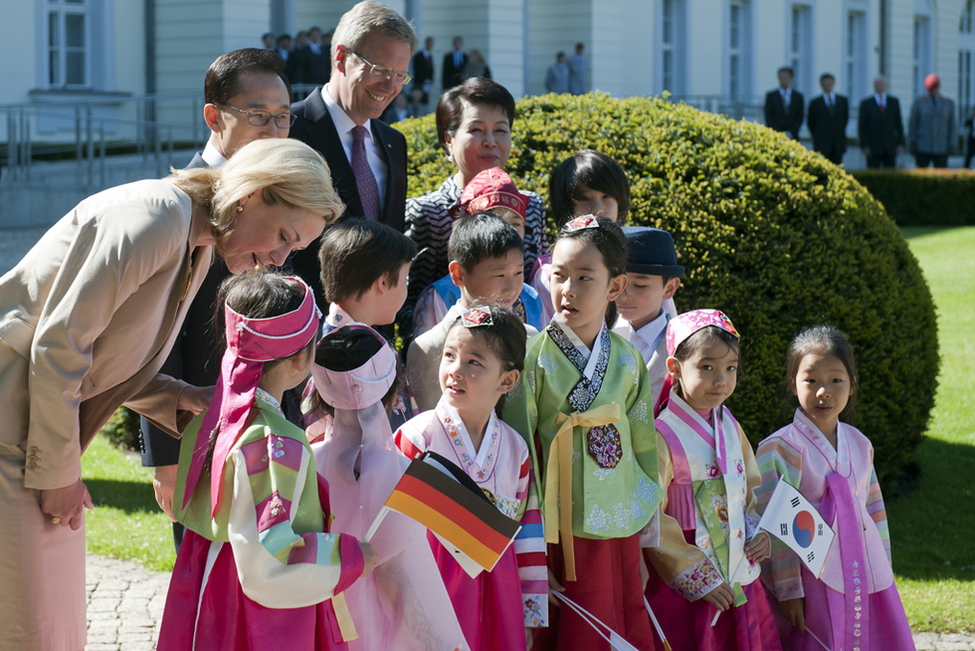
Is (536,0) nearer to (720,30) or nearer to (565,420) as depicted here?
(720,30)

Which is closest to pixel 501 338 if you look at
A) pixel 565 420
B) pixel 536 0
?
pixel 565 420

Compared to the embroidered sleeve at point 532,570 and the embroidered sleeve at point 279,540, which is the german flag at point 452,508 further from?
the embroidered sleeve at point 532,570

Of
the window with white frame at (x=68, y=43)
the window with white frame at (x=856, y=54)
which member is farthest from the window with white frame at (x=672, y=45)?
the window with white frame at (x=68, y=43)

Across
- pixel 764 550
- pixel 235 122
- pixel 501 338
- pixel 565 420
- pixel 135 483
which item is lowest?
pixel 135 483

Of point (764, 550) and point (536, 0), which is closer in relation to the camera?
point (764, 550)

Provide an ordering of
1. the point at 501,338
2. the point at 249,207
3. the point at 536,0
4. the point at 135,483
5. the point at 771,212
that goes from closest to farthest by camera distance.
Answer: the point at 249,207 → the point at 501,338 → the point at 771,212 → the point at 135,483 → the point at 536,0

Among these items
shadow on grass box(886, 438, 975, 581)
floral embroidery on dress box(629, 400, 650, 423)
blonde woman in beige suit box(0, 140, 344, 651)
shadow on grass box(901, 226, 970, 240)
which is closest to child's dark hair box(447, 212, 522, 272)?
floral embroidery on dress box(629, 400, 650, 423)

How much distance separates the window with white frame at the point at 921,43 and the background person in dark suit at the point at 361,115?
33064 mm

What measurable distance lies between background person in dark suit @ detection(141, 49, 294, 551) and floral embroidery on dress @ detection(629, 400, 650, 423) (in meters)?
1.27

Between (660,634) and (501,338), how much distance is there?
1091 mm

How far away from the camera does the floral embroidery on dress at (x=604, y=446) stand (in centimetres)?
310

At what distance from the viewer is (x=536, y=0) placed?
23375mm

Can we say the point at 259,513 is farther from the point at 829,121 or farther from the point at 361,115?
the point at 829,121

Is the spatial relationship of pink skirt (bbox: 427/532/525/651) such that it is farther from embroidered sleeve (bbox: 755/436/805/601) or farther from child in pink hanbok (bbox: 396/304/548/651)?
embroidered sleeve (bbox: 755/436/805/601)
